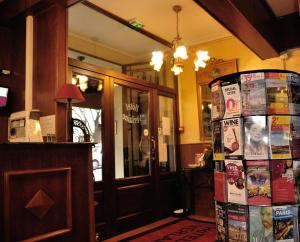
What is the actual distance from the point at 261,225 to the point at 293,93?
109 cm

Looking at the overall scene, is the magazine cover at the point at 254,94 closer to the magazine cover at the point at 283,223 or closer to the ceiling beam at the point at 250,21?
the magazine cover at the point at 283,223

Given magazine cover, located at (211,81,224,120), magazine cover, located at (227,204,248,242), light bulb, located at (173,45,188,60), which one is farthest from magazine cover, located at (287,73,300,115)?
light bulb, located at (173,45,188,60)

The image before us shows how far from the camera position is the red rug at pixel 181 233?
153 inches

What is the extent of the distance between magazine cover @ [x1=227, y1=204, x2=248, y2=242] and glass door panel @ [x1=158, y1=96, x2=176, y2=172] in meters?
2.82

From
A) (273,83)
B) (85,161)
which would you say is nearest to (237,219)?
(273,83)

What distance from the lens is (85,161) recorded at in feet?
8.32

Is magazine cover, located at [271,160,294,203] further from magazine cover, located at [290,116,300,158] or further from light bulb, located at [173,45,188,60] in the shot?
light bulb, located at [173,45,188,60]

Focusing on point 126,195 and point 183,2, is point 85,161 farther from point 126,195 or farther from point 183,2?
point 183,2

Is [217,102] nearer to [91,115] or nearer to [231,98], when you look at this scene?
[231,98]

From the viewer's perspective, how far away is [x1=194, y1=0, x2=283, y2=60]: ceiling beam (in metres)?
3.32

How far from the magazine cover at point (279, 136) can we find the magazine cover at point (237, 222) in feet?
1.64

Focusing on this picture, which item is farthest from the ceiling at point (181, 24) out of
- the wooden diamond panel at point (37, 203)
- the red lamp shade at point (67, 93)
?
the wooden diamond panel at point (37, 203)

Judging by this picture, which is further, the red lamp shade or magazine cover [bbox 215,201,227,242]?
the red lamp shade

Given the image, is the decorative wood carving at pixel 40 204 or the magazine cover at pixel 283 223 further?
the magazine cover at pixel 283 223
